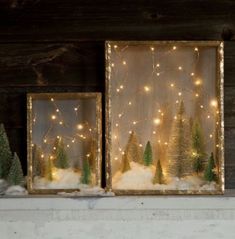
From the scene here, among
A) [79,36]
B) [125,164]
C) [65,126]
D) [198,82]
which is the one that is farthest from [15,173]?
[198,82]

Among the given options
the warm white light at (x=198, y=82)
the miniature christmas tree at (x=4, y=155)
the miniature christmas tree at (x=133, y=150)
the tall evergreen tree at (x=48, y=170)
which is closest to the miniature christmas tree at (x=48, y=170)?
the tall evergreen tree at (x=48, y=170)

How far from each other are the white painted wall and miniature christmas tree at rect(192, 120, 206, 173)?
0.09m

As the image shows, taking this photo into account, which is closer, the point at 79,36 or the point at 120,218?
the point at 120,218

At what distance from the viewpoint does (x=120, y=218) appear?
1361 millimetres

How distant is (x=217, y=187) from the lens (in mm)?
1383

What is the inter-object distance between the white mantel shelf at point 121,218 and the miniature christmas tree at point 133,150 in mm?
107

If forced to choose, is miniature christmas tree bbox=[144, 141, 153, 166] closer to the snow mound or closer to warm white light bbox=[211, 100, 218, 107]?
warm white light bbox=[211, 100, 218, 107]

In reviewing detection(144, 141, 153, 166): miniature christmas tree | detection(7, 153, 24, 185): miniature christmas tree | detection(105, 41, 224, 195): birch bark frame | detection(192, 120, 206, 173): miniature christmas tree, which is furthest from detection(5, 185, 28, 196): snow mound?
detection(192, 120, 206, 173): miniature christmas tree

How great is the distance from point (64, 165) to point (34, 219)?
161 mm

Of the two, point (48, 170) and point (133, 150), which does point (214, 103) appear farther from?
point (48, 170)

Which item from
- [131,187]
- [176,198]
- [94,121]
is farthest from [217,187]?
[94,121]

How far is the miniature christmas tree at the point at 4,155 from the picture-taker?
1.40 m

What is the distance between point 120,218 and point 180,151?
237 mm

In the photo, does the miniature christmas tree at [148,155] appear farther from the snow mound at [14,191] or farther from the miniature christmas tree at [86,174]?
the snow mound at [14,191]
